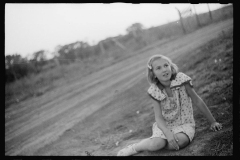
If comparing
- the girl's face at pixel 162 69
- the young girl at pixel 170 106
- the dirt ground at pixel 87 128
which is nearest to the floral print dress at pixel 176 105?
the young girl at pixel 170 106

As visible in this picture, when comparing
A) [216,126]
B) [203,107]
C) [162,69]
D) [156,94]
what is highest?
[162,69]

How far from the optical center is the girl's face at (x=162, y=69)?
2250 millimetres

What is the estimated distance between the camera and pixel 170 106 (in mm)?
2354

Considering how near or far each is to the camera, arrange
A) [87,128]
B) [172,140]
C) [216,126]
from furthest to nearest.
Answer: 1. [87,128]
2. [216,126]
3. [172,140]

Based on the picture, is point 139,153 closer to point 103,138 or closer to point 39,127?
point 103,138

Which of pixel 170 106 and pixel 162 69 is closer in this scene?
pixel 162 69

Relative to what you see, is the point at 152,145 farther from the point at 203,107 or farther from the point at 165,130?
the point at 203,107

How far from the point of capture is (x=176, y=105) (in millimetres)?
2352

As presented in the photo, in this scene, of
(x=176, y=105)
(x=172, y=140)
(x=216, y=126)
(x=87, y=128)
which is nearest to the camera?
(x=172, y=140)

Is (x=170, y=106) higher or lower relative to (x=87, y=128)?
higher

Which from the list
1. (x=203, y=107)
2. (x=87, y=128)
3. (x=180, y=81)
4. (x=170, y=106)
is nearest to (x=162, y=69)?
(x=180, y=81)

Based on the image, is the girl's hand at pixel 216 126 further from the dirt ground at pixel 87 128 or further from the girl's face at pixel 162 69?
the girl's face at pixel 162 69

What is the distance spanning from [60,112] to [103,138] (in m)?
2.99

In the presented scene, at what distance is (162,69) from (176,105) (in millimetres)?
451
